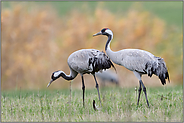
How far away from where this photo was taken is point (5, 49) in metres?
18.1

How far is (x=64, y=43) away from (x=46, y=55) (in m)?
2.55

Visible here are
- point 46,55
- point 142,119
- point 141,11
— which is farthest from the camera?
point 141,11

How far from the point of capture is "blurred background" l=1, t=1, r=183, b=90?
1778 centimetres

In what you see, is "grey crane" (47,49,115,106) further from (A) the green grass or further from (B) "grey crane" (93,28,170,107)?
(A) the green grass

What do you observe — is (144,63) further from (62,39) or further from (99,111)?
(62,39)

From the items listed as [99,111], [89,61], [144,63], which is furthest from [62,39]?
[99,111]

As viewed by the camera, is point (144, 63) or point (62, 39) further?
point (62, 39)

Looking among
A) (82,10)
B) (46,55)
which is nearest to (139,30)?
(82,10)

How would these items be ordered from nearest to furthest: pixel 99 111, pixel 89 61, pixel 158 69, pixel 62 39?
pixel 99 111 < pixel 158 69 < pixel 89 61 < pixel 62 39

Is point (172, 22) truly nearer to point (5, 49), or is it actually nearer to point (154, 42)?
point (154, 42)

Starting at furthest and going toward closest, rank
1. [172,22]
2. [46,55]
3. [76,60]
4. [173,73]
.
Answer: [172,22] → [173,73] → [46,55] → [76,60]

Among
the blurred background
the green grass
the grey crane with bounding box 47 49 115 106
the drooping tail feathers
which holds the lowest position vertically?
the green grass

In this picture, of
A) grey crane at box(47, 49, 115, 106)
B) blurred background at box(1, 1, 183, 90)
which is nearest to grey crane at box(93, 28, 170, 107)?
grey crane at box(47, 49, 115, 106)

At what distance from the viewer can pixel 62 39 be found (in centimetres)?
2134
